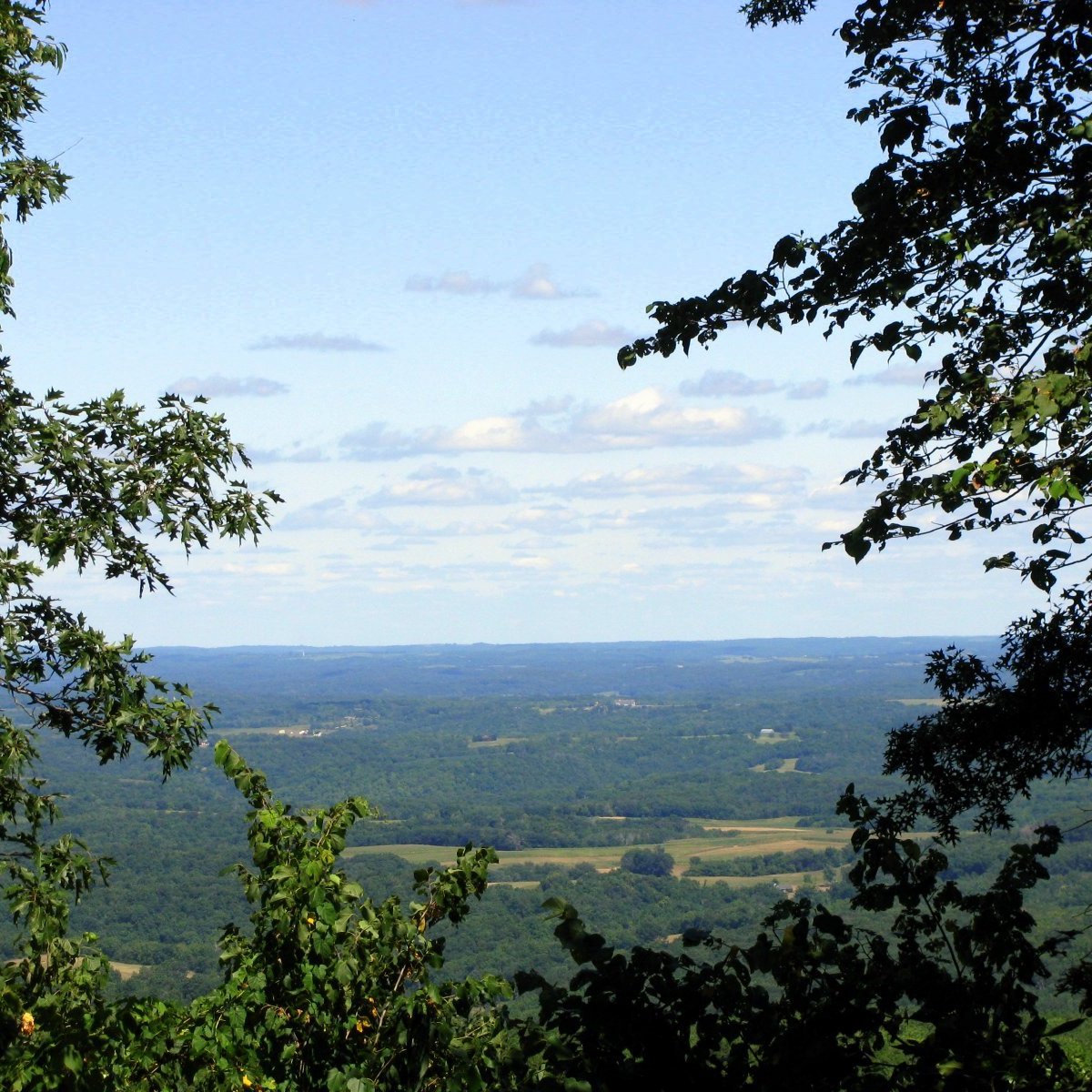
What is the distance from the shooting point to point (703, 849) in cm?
13225

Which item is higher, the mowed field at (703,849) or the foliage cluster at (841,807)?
the foliage cluster at (841,807)

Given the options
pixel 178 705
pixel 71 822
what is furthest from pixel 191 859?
pixel 178 705

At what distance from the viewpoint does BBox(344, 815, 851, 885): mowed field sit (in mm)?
117719

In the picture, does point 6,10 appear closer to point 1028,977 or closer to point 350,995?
point 350,995

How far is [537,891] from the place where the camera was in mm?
104312

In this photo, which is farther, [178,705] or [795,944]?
[178,705]

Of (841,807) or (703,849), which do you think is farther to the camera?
(703,849)

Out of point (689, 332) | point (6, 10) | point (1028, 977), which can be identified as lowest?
point (1028, 977)

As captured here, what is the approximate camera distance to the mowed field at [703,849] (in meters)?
118

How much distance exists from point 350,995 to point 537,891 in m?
102

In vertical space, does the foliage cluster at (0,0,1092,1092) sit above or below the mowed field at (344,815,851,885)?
above

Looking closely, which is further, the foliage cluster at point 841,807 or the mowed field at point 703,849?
the mowed field at point 703,849

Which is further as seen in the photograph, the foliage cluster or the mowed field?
the mowed field

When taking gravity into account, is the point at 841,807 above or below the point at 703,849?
above
